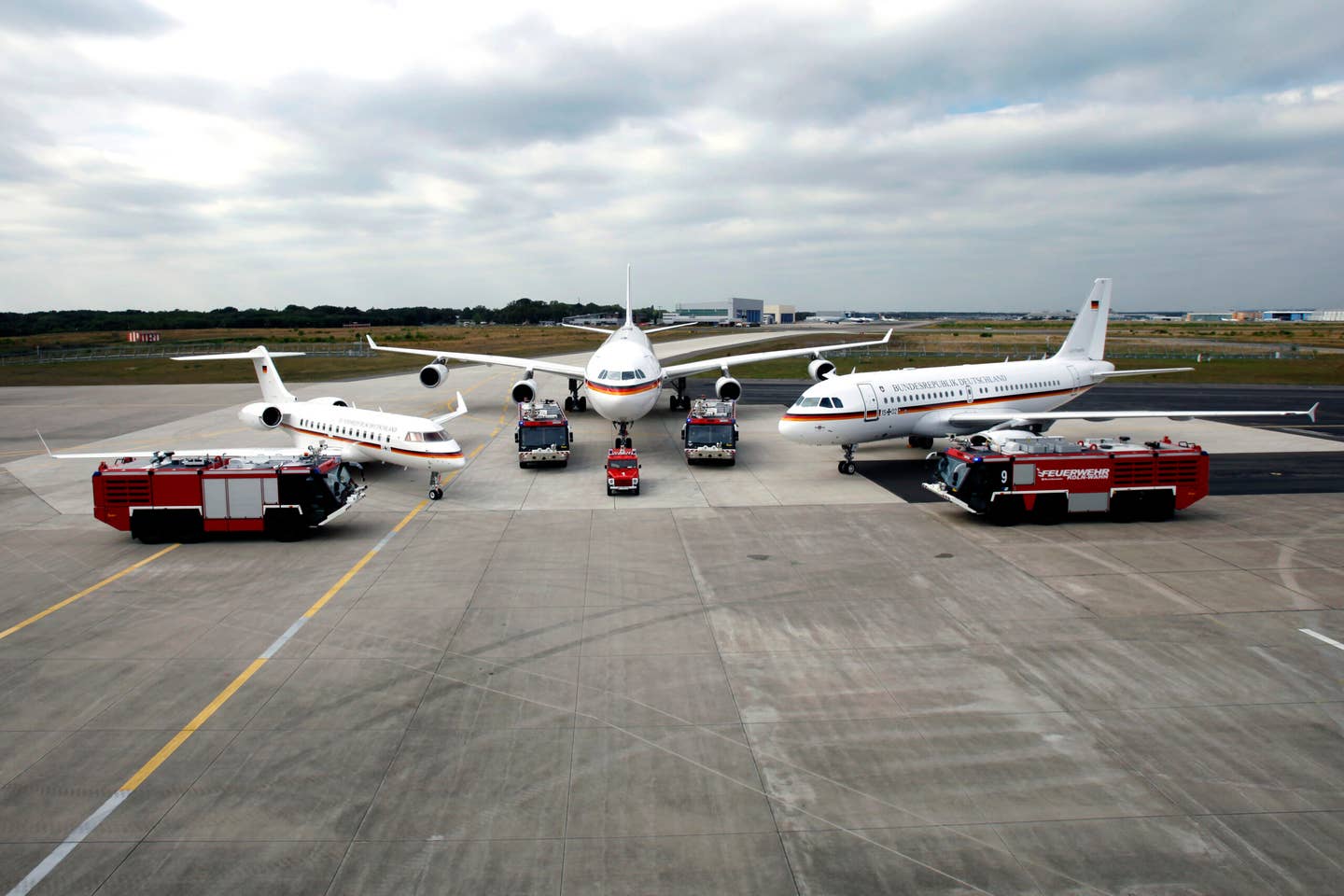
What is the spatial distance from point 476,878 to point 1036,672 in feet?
33.6

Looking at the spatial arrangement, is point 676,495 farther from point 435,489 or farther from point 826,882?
point 826,882

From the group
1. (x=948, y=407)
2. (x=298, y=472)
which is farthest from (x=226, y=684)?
(x=948, y=407)

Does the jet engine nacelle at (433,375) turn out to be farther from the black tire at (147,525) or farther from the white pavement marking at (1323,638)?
the white pavement marking at (1323,638)

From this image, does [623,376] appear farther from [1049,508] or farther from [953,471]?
[1049,508]

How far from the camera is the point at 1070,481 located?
2381 cm

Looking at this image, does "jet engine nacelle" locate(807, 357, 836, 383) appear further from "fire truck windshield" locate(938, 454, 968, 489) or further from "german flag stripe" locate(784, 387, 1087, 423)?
"fire truck windshield" locate(938, 454, 968, 489)

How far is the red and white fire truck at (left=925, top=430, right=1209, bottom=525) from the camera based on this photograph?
23.6 metres

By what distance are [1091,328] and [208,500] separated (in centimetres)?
3874

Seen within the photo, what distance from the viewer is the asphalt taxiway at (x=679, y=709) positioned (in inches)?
367

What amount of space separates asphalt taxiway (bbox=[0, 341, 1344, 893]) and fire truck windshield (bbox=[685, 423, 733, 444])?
922 centimetres

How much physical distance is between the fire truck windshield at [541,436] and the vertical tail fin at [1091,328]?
24778 mm

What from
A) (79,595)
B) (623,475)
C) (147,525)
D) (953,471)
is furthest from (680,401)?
(79,595)

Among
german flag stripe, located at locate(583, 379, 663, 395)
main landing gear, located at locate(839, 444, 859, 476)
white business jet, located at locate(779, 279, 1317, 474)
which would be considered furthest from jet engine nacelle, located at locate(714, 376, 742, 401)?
main landing gear, located at locate(839, 444, 859, 476)

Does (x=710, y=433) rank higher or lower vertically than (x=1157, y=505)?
higher
